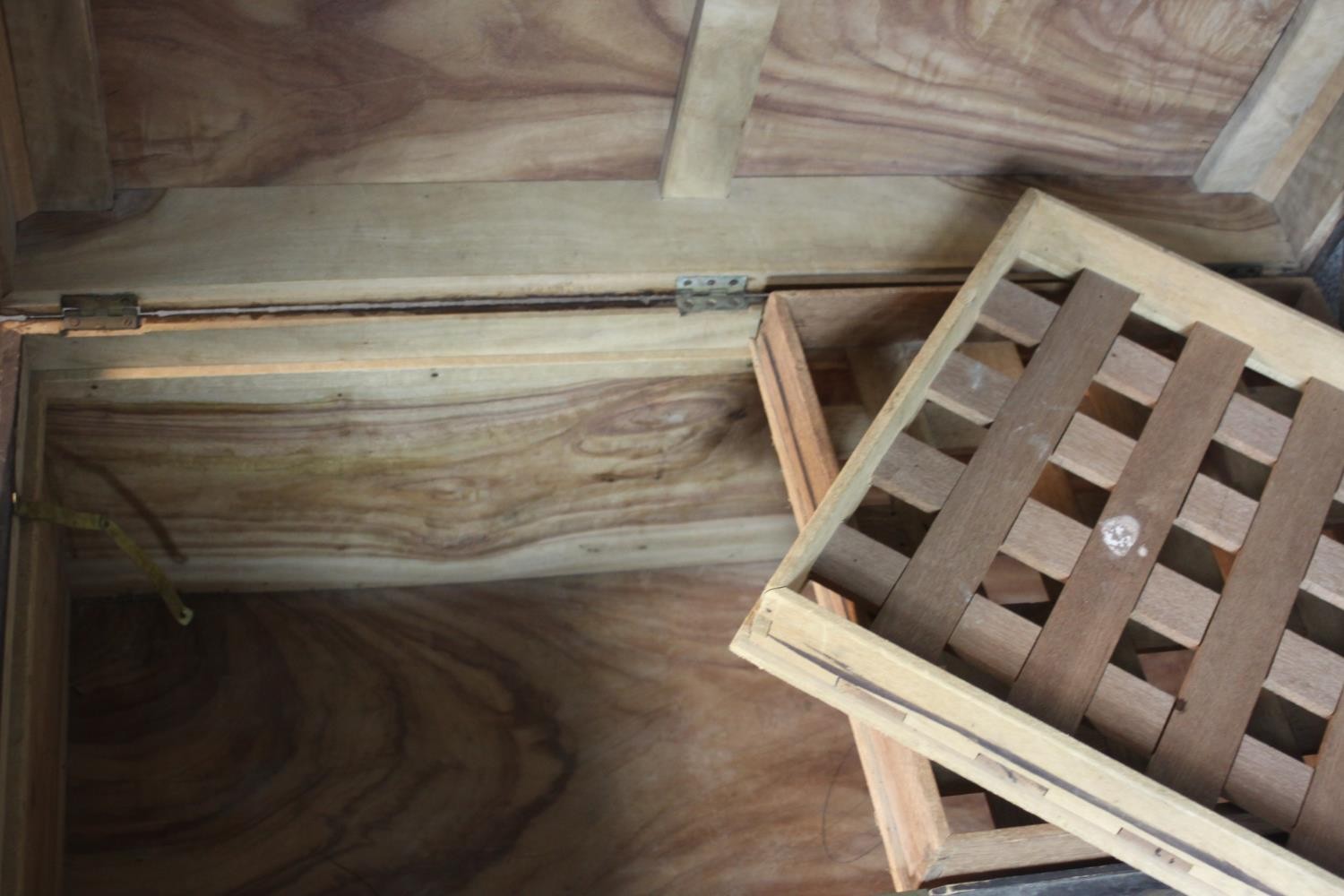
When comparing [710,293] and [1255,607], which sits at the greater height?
[710,293]

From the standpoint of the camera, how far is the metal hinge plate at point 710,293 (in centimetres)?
139

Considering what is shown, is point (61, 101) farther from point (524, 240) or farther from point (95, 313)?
point (524, 240)

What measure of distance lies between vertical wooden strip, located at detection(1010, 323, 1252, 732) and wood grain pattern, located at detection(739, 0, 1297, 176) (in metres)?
0.31

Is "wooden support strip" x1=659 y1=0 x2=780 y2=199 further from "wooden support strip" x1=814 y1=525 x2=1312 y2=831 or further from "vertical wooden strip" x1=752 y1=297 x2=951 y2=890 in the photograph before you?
"wooden support strip" x1=814 y1=525 x2=1312 y2=831

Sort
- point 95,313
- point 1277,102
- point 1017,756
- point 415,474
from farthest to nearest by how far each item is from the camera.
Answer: point 415,474 < point 1277,102 < point 95,313 < point 1017,756

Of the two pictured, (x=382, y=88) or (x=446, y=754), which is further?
(x=446, y=754)

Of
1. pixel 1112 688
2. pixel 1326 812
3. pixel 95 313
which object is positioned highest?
pixel 95 313

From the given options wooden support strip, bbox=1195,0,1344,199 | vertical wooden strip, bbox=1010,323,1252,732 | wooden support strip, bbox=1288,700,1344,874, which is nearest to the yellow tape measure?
vertical wooden strip, bbox=1010,323,1252,732

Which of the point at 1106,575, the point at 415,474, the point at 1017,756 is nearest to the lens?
the point at 1017,756

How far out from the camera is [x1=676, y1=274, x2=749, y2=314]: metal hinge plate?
1388 millimetres

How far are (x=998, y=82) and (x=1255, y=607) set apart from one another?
63 centimetres

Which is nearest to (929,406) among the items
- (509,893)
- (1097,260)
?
(1097,260)

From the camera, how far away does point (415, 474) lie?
1.58 m

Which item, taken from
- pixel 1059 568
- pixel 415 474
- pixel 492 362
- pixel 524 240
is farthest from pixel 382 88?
pixel 1059 568
